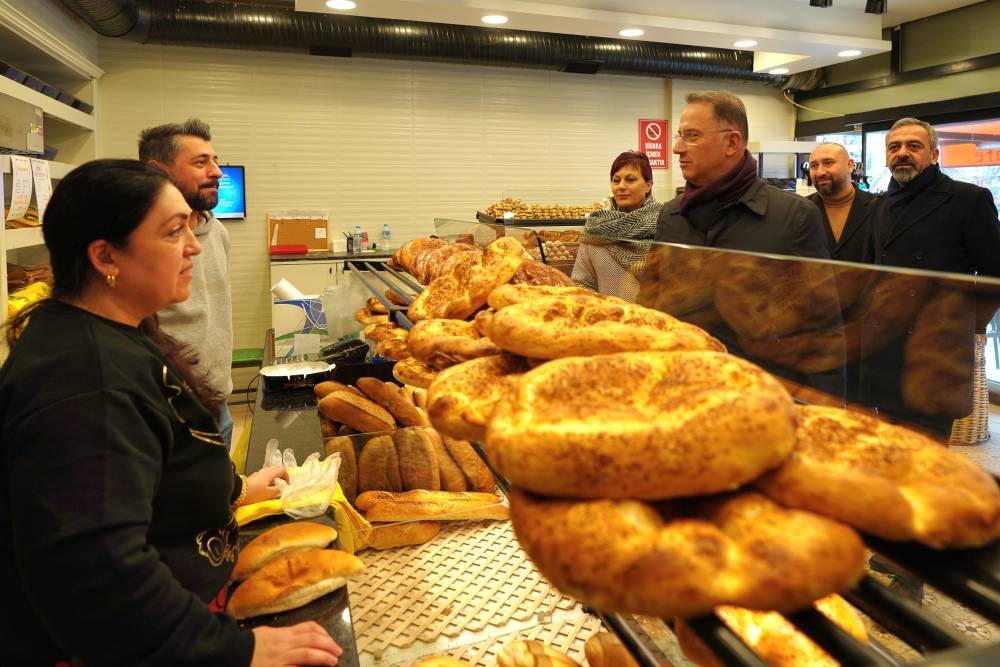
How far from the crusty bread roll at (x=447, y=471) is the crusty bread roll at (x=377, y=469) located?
118 millimetres

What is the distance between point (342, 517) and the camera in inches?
68.1

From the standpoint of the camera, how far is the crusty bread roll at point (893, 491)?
51 centimetres

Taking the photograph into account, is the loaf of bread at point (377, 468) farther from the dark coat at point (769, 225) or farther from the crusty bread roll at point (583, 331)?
the dark coat at point (769, 225)

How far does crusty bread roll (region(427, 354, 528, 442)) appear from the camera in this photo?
29.7 inches

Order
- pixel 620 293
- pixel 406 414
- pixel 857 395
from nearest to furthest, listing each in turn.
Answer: pixel 857 395
pixel 620 293
pixel 406 414

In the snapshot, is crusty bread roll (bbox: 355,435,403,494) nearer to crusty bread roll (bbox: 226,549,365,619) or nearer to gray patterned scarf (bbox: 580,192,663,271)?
crusty bread roll (bbox: 226,549,365,619)

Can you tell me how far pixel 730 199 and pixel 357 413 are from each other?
65.3 inches

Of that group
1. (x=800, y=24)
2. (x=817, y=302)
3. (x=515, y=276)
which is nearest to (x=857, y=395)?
(x=817, y=302)

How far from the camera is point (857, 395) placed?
2.98ft

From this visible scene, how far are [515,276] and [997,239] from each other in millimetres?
3429

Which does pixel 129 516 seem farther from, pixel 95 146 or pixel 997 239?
pixel 95 146

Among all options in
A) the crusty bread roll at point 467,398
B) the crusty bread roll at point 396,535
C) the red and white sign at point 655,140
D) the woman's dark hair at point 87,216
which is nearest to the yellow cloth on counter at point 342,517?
the crusty bread roll at point 396,535

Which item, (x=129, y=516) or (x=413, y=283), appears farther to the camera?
(x=413, y=283)

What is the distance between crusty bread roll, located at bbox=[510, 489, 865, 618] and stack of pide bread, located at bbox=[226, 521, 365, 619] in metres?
1.07
